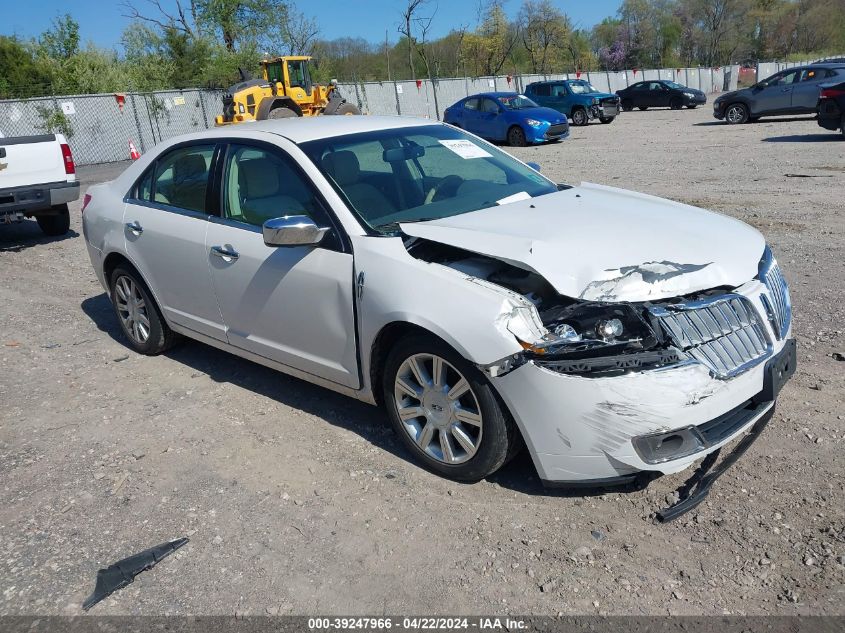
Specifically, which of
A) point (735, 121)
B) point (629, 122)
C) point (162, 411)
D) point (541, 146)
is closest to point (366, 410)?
point (162, 411)

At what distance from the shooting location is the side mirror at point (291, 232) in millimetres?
3711

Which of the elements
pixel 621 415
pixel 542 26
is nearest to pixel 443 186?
pixel 621 415

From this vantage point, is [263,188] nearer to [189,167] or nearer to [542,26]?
[189,167]

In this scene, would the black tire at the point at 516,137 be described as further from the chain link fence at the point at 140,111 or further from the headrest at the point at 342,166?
the headrest at the point at 342,166

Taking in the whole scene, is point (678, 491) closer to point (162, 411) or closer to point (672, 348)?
point (672, 348)

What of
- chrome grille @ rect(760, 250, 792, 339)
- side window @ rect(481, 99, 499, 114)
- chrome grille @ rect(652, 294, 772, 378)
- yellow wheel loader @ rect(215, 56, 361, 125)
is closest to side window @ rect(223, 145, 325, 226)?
chrome grille @ rect(652, 294, 772, 378)

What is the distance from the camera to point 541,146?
2128 centimetres

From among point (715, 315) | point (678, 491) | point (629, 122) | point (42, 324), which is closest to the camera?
point (715, 315)

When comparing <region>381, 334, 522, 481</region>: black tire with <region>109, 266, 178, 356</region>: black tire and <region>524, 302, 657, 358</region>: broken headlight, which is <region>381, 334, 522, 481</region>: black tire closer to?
<region>524, 302, 657, 358</region>: broken headlight

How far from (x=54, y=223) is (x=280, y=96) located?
12.0m

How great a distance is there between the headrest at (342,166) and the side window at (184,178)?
100 cm

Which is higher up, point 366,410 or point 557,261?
point 557,261

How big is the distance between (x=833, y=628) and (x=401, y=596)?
1553mm

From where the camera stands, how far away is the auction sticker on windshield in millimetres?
4734
